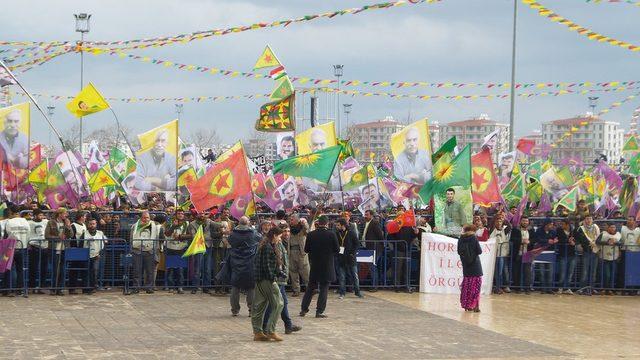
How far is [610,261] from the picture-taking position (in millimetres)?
22438

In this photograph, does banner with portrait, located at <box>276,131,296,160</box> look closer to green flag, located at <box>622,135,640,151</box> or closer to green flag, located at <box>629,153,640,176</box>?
green flag, located at <box>629,153,640,176</box>

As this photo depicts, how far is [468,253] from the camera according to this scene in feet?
61.8

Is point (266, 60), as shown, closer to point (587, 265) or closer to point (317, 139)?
point (317, 139)

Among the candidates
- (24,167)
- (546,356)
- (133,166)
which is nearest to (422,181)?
(24,167)

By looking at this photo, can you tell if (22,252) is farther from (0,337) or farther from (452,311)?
(452,311)

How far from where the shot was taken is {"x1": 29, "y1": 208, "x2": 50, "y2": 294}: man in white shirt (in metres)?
19.7

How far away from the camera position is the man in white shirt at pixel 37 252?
19.7 m

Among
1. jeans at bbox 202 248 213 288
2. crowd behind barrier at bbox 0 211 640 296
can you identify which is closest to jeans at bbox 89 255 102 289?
crowd behind barrier at bbox 0 211 640 296

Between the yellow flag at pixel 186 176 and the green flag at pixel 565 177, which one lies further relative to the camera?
the green flag at pixel 565 177

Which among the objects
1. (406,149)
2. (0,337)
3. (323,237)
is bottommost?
(0,337)

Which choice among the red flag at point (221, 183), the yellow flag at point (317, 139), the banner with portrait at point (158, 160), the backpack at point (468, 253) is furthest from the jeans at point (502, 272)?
the banner with portrait at point (158, 160)

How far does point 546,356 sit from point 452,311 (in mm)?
4934

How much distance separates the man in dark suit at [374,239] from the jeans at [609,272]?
4.70 metres

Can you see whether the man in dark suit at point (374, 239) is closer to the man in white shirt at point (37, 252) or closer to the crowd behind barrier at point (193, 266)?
the crowd behind barrier at point (193, 266)
